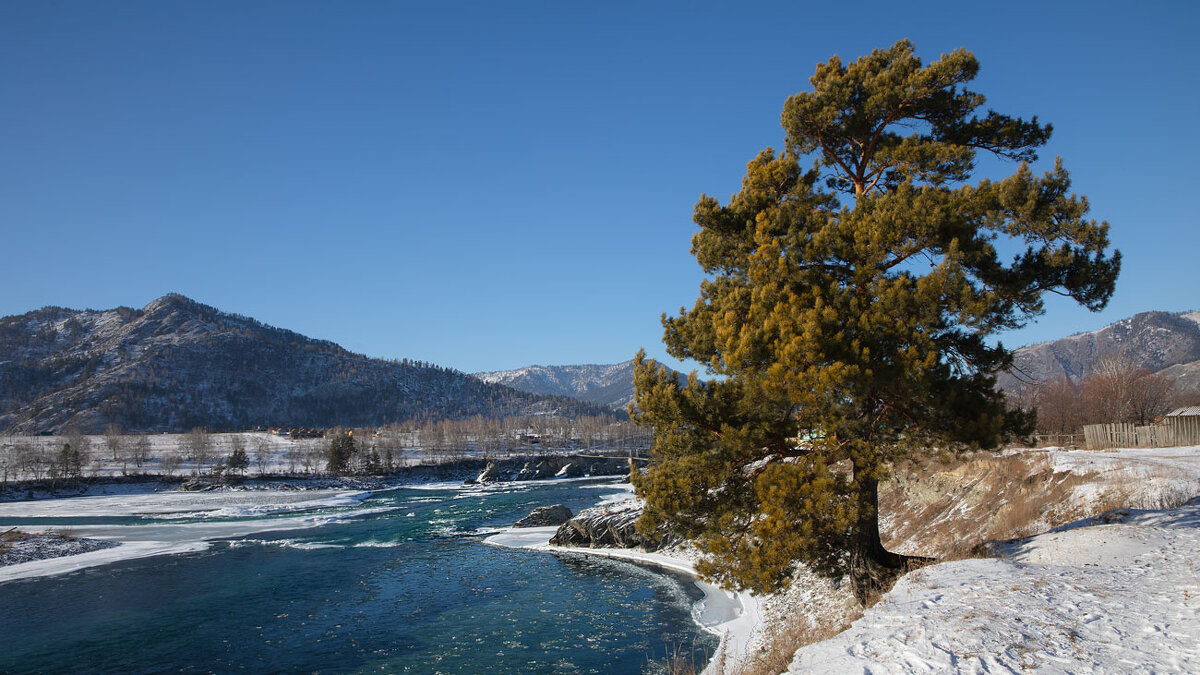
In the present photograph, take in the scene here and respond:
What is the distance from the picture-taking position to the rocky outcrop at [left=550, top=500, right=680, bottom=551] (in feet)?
107

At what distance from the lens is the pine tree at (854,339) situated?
38.3 ft

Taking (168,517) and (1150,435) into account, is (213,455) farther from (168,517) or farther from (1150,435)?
(1150,435)

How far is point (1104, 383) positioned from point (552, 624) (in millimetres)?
49869

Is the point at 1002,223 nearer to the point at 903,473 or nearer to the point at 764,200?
the point at 764,200

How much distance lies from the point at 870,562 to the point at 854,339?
16.4 ft

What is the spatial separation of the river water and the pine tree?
19.6ft

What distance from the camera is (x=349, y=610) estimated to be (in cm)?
2281

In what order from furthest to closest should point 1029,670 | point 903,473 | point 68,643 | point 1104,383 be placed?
point 1104,383
point 903,473
point 68,643
point 1029,670

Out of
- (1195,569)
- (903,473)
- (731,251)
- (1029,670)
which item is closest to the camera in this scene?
(1029,670)

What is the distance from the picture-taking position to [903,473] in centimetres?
2700

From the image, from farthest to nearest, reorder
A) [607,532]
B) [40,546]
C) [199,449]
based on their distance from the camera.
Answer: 1. [199,449]
2. [40,546]
3. [607,532]

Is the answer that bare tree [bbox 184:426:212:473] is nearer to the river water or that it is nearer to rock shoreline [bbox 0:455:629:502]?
rock shoreline [bbox 0:455:629:502]

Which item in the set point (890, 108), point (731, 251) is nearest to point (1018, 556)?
point (731, 251)

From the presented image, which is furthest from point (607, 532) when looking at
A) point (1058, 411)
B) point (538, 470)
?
point (538, 470)
